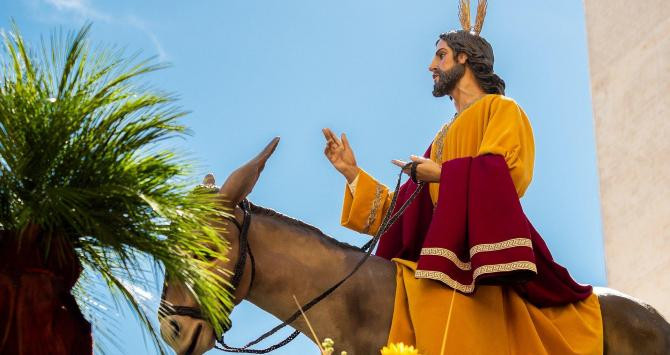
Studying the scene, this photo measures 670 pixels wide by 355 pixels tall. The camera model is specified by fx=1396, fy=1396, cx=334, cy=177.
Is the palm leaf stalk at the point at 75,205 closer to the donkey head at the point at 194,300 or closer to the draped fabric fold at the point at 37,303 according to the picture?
the draped fabric fold at the point at 37,303

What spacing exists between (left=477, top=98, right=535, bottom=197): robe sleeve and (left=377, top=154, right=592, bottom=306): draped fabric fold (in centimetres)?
8

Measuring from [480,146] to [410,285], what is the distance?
0.75 m

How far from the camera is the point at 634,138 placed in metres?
10.6

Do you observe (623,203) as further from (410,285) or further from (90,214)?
(90,214)

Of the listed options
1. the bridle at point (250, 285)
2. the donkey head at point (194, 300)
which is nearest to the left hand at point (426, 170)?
the bridle at point (250, 285)

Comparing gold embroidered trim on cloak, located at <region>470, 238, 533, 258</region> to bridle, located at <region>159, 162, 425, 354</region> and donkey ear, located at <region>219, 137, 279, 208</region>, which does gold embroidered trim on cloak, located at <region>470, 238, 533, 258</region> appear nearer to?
bridle, located at <region>159, 162, 425, 354</region>

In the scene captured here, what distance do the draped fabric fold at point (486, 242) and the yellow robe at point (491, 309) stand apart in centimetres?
7

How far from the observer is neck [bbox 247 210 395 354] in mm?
5355

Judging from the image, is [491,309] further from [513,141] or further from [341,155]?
[341,155]

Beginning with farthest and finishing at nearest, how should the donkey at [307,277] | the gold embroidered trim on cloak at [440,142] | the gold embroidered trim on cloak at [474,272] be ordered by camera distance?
the gold embroidered trim on cloak at [440,142] → the donkey at [307,277] → the gold embroidered trim on cloak at [474,272]

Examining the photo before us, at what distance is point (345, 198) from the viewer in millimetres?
6414

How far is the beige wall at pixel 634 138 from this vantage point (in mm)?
10047

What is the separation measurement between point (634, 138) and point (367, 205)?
474 centimetres

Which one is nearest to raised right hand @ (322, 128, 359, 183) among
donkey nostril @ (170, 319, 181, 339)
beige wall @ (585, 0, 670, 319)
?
donkey nostril @ (170, 319, 181, 339)
